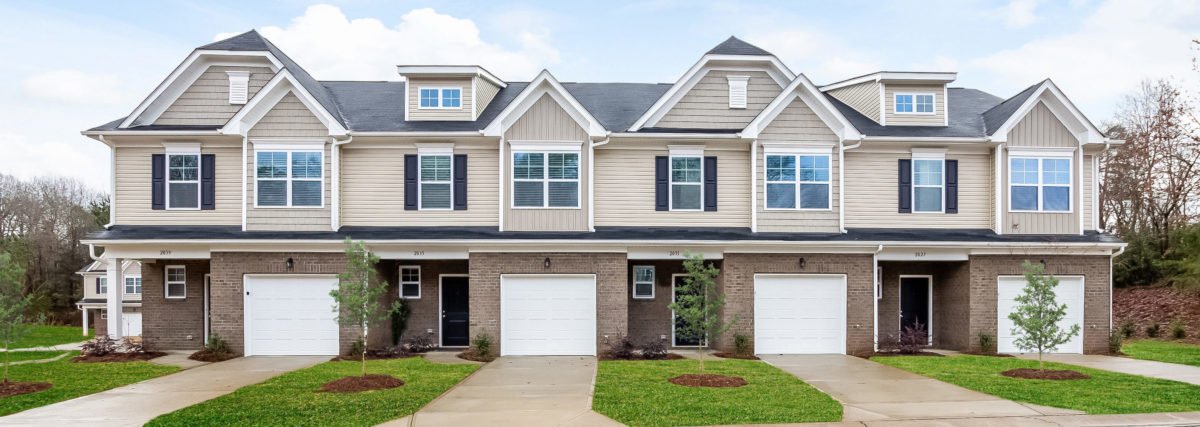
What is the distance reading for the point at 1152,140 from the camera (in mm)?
28766

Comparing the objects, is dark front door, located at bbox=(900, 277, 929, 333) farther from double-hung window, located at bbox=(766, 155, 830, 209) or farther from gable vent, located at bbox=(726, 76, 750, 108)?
gable vent, located at bbox=(726, 76, 750, 108)

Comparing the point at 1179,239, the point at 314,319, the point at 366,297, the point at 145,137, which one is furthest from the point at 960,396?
the point at 1179,239

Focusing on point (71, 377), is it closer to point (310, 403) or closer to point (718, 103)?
point (310, 403)

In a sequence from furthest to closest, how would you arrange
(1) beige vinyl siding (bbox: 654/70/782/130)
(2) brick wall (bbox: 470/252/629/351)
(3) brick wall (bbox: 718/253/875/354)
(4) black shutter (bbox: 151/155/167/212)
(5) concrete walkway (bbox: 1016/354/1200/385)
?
(1) beige vinyl siding (bbox: 654/70/782/130), (4) black shutter (bbox: 151/155/167/212), (3) brick wall (bbox: 718/253/875/354), (2) brick wall (bbox: 470/252/629/351), (5) concrete walkway (bbox: 1016/354/1200/385)

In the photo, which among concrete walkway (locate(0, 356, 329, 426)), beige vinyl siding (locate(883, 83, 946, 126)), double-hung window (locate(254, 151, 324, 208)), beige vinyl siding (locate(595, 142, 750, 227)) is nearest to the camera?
concrete walkway (locate(0, 356, 329, 426))

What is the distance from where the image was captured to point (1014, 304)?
18.1 m

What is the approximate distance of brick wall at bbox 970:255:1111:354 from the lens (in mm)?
17983

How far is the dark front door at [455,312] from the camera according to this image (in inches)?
752

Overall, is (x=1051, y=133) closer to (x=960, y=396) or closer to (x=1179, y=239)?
(x=960, y=396)

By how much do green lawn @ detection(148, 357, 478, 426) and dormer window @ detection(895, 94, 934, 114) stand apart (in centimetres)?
1345

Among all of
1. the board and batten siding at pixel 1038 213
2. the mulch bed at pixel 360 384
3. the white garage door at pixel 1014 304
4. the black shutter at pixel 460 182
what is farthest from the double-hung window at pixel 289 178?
the board and batten siding at pixel 1038 213

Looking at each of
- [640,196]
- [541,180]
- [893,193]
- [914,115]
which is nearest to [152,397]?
[541,180]

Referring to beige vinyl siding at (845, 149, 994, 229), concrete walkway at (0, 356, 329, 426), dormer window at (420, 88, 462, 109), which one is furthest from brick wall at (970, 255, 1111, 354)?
concrete walkway at (0, 356, 329, 426)

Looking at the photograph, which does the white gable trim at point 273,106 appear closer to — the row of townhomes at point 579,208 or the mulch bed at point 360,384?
the row of townhomes at point 579,208
